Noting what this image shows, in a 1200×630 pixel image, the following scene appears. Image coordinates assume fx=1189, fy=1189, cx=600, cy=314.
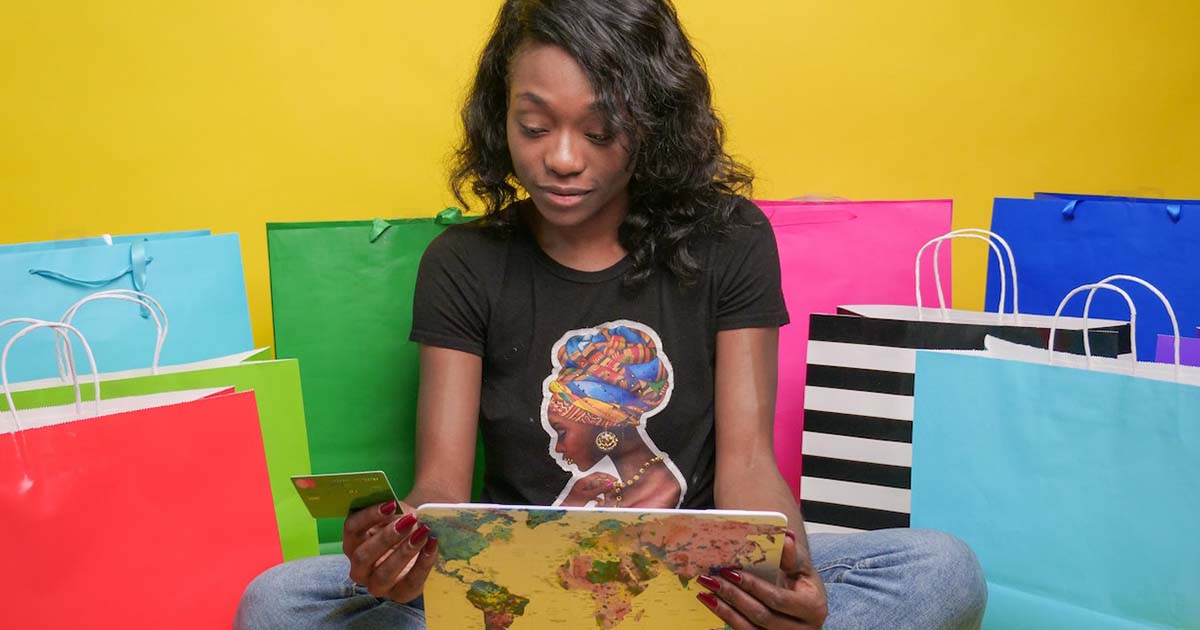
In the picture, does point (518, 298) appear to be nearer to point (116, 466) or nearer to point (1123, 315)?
point (116, 466)

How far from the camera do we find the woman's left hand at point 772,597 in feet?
3.68

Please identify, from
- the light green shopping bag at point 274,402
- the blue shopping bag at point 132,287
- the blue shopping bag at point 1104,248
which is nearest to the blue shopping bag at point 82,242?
the blue shopping bag at point 132,287

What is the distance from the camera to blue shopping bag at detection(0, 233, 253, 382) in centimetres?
163

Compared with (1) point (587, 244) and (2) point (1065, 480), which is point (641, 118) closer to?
(1) point (587, 244)

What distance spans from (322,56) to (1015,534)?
137cm

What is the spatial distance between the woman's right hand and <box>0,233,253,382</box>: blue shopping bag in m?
0.66

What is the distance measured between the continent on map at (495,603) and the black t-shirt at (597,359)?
0.32 meters

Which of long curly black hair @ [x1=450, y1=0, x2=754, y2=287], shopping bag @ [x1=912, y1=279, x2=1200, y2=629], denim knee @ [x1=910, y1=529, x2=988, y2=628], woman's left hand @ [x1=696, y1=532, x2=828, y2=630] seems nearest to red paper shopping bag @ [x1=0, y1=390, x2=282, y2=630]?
long curly black hair @ [x1=450, y1=0, x2=754, y2=287]

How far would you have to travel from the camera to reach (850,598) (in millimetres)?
1351

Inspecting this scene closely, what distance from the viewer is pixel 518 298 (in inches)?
60.1

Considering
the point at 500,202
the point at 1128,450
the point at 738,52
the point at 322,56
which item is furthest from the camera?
the point at 738,52

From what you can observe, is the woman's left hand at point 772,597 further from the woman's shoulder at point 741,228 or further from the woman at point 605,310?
the woman's shoulder at point 741,228

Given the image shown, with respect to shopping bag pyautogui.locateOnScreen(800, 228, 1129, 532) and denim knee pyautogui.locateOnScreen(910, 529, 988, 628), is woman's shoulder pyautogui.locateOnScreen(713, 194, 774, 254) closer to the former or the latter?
shopping bag pyautogui.locateOnScreen(800, 228, 1129, 532)

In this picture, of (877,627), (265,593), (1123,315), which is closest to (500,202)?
(265,593)
